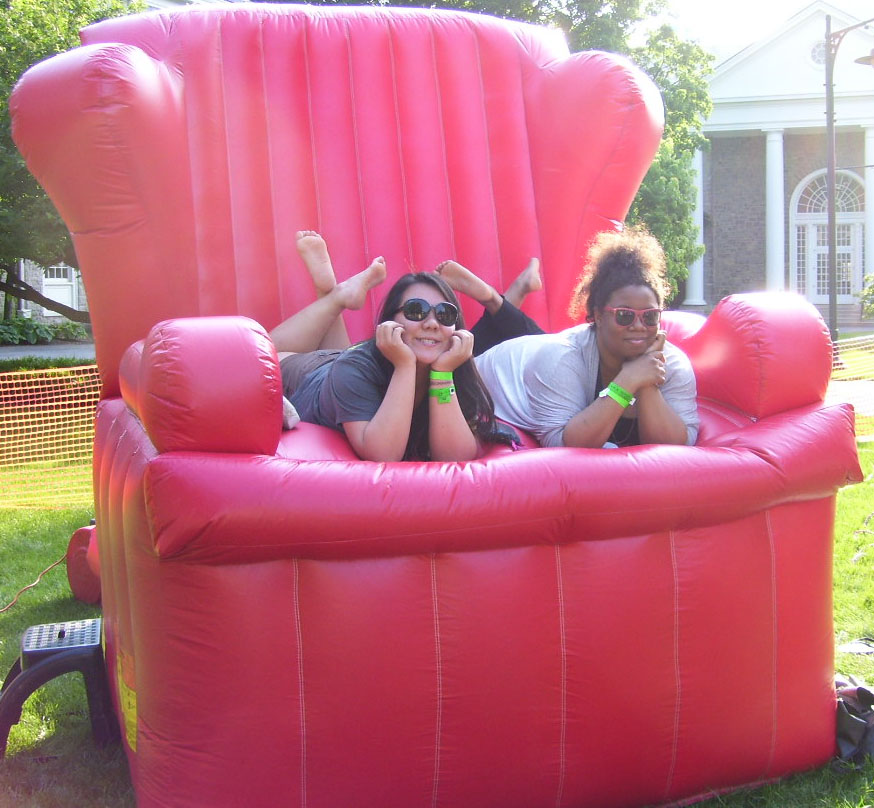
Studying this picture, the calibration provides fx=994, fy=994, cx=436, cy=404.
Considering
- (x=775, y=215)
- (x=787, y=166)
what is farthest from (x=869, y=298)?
(x=787, y=166)

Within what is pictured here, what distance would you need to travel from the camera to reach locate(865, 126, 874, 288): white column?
68.4 ft

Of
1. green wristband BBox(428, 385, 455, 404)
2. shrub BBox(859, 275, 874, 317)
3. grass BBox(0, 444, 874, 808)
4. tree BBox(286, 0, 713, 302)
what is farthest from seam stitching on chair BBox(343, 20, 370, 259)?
shrub BBox(859, 275, 874, 317)

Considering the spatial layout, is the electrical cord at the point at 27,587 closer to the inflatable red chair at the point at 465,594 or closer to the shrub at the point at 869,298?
the inflatable red chair at the point at 465,594

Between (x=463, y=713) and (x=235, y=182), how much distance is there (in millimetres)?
2043

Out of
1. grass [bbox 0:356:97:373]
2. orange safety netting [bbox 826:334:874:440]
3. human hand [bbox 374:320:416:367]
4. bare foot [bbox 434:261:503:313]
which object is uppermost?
bare foot [bbox 434:261:503:313]

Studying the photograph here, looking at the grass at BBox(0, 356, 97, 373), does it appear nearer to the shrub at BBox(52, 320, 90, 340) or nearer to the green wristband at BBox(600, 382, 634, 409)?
the shrub at BBox(52, 320, 90, 340)

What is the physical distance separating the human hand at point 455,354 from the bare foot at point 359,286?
2.70ft

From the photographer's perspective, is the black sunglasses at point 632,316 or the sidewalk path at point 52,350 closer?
the black sunglasses at point 632,316

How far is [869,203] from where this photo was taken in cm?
2102

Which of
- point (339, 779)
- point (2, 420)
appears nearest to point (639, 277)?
point (339, 779)

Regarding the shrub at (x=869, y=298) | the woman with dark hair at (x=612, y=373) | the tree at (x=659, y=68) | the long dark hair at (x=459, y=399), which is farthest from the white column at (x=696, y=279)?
the long dark hair at (x=459, y=399)

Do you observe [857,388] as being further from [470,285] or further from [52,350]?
[52,350]

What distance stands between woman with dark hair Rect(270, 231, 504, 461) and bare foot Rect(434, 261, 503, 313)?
0.67 m

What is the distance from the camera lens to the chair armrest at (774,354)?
2.35 metres
